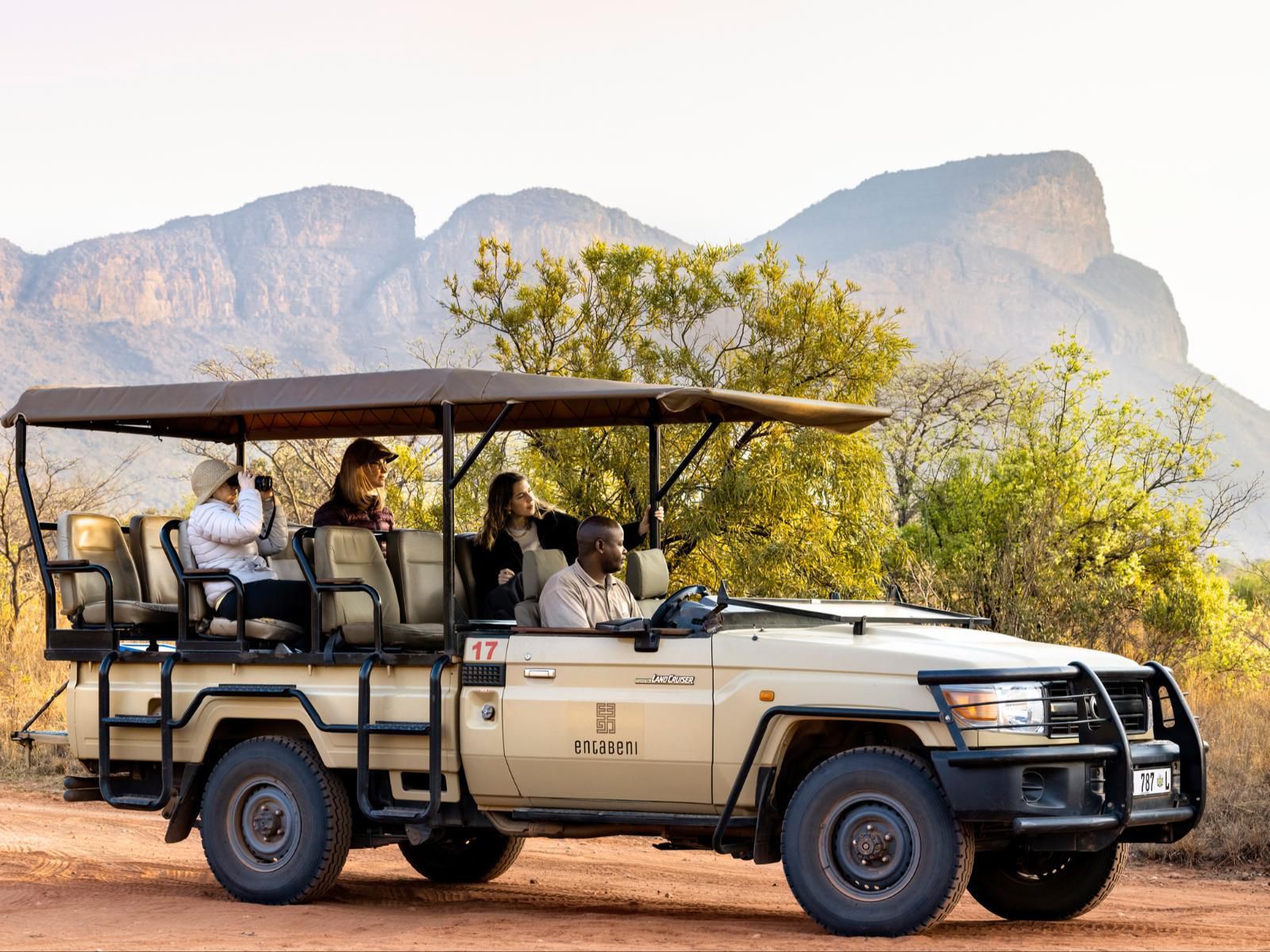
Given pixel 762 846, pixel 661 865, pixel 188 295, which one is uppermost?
pixel 188 295

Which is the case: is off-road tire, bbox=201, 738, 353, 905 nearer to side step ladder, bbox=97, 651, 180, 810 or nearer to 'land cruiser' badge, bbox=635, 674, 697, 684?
side step ladder, bbox=97, 651, 180, 810

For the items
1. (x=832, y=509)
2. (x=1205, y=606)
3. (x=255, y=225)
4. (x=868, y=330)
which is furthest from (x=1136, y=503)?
(x=255, y=225)

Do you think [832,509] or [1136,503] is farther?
[1136,503]

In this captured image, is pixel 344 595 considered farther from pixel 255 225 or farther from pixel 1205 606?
pixel 255 225

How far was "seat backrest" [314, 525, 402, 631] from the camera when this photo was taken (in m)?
8.54

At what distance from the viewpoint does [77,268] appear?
365ft

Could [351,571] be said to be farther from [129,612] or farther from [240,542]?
[129,612]

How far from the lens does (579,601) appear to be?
8.34m

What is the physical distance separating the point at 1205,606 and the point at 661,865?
13.9m

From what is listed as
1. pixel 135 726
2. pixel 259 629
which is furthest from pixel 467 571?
pixel 135 726

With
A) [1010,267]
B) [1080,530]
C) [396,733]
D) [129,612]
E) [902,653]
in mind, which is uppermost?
[1010,267]

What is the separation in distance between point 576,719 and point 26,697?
12.2m

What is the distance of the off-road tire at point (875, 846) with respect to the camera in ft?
22.8

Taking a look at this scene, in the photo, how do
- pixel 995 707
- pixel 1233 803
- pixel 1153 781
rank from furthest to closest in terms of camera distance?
pixel 1233 803 < pixel 1153 781 < pixel 995 707
